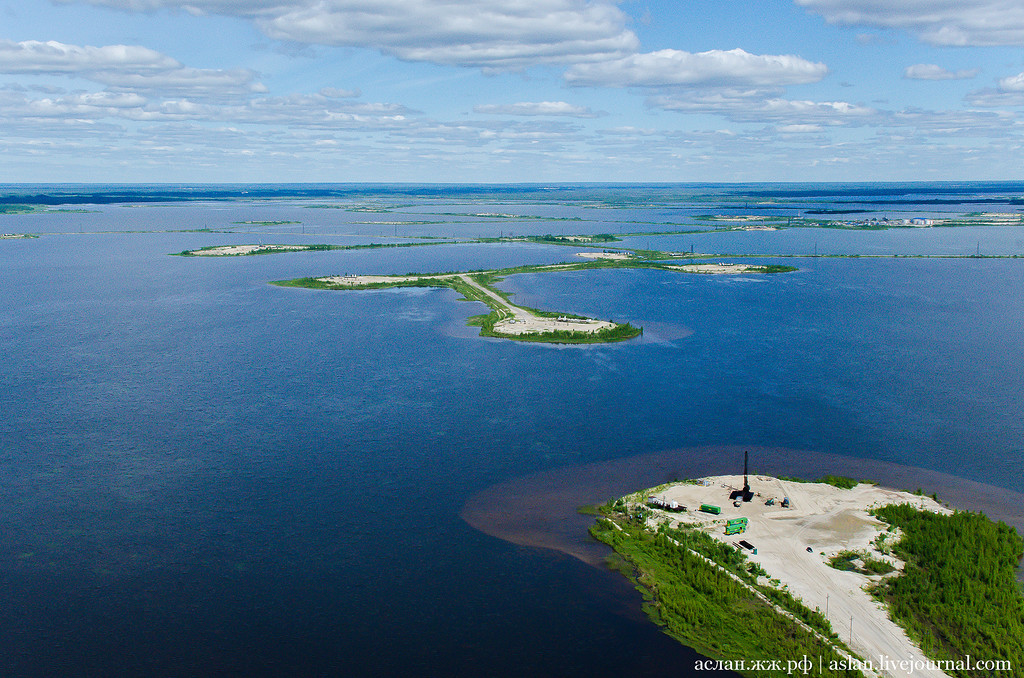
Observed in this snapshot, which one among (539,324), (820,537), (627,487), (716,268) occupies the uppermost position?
(716,268)

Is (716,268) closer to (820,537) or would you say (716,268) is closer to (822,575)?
(820,537)

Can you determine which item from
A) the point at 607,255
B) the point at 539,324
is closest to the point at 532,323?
the point at 539,324

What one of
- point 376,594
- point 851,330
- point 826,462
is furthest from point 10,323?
point 851,330

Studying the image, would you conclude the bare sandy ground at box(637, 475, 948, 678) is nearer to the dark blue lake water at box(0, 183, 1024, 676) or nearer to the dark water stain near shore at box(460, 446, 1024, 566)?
the dark water stain near shore at box(460, 446, 1024, 566)

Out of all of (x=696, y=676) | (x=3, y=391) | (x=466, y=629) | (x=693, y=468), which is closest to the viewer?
(x=696, y=676)

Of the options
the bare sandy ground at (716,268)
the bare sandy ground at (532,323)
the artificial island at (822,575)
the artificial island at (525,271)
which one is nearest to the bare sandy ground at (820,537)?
the artificial island at (822,575)

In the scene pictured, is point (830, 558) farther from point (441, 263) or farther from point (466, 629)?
point (441, 263)
